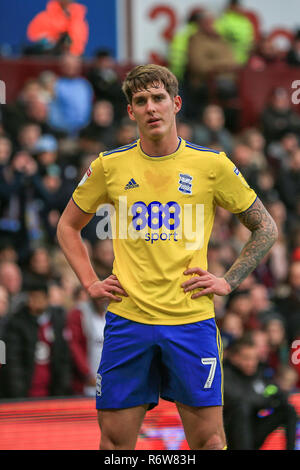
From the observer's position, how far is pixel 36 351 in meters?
8.13

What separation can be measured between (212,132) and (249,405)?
5651 mm

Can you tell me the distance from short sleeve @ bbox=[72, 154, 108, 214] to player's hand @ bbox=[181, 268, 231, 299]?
0.68m

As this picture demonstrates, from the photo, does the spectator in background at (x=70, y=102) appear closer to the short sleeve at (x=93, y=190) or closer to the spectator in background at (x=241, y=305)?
the spectator in background at (x=241, y=305)

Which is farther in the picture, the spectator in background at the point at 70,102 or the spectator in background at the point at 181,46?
the spectator in background at the point at 181,46

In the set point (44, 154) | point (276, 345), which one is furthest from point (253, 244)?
point (44, 154)

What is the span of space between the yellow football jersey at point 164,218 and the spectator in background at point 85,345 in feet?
11.5

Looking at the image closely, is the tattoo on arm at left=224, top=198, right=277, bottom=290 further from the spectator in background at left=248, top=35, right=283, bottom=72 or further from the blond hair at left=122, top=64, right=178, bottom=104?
the spectator in background at left=248, top=35, right=283, bottom=72

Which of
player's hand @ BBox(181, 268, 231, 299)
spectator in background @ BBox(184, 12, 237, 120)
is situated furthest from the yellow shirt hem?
spectator in background @ BBox(184, 12, 237, 120)

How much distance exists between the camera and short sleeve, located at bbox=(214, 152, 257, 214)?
4.98 metres

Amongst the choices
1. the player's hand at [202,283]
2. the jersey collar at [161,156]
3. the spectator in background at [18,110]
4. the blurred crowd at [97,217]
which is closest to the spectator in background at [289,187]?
the blurred crowd at [97,217]

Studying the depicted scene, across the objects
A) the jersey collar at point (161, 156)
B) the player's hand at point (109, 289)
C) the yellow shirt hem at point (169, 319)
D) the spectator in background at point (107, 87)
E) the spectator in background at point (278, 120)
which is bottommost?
the yellow shirt hem at point (169, 319)

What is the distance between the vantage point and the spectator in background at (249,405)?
7410 mm

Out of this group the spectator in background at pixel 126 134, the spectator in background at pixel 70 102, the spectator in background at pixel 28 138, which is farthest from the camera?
the spectator in background at pixel 70 102

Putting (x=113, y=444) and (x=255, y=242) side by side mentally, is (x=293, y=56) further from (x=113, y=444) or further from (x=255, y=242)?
(x=113, y=444)
